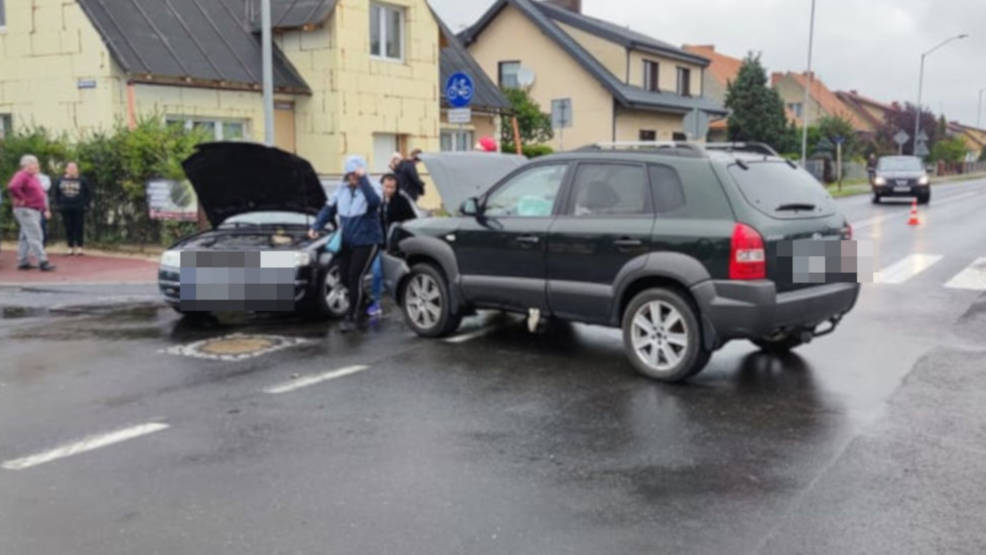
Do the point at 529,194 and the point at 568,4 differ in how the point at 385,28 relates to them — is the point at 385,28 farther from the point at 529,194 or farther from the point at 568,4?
the point at 568,4

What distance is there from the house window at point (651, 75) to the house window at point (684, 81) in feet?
6.26

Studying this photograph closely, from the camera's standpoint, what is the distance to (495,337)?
9.12m

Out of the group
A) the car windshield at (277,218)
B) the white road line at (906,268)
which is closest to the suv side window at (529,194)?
the car windshield at (277,218)

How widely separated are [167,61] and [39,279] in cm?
657

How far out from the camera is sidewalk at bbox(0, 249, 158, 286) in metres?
13.6

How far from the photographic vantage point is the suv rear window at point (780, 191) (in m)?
7.00

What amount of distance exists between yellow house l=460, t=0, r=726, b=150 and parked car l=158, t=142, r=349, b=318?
25.8m

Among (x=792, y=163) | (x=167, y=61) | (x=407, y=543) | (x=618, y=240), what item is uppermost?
(x=167, y=61)

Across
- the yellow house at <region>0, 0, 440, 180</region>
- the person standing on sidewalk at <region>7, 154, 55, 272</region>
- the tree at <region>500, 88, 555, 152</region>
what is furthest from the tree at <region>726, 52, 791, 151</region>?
the person standing on sidewalk at <region>7, 154, 55, 272</region>

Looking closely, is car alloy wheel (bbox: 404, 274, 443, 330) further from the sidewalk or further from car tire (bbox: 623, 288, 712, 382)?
the sidewalk

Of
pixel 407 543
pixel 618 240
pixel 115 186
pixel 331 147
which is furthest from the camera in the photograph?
pixel 331 147

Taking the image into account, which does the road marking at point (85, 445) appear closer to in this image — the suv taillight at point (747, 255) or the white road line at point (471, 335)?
the white road line at point (471, 335)

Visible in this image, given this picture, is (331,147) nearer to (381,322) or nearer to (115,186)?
(115,186)

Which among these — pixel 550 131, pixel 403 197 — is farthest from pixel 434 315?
pixel 550 131
